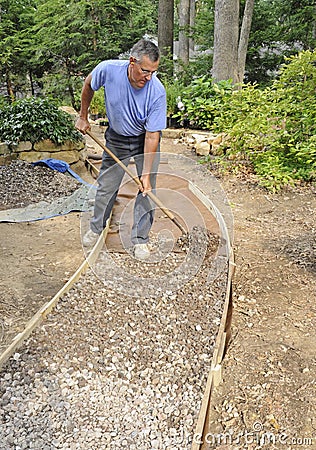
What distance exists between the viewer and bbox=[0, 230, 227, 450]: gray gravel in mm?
1809

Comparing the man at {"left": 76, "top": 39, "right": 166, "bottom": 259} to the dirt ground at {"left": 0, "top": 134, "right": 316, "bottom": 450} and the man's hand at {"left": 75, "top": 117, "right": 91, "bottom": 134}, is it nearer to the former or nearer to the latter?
the man's hand at {"left": 75, "top": 117, "right": 91, "bottom": 134}

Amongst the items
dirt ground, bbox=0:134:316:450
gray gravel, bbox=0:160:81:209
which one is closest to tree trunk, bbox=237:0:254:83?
dirt ground, bbox=0:134:316:450

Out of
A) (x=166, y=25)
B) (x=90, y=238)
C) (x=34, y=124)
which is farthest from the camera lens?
(x=166, y=25)

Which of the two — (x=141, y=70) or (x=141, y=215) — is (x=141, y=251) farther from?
(x=141, y=70)

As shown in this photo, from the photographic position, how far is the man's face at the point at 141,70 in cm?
267

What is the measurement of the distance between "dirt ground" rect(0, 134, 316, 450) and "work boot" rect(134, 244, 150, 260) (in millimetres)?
451

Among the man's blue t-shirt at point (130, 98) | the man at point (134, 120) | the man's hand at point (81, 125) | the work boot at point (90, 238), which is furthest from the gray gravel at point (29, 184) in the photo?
the man's blue t-shirt at point (130, 98)

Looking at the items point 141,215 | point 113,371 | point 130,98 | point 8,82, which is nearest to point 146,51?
point 130,98

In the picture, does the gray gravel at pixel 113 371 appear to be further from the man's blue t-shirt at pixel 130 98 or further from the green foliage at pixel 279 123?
the green foliage at pixel 279 123

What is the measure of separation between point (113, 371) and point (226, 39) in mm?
6326

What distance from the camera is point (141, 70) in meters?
2.71

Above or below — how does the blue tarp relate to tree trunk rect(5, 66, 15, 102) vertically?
below

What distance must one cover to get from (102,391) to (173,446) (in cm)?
45

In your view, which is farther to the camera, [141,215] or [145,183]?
[141,215]
